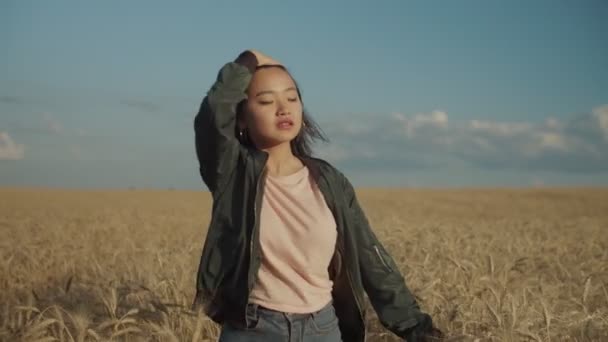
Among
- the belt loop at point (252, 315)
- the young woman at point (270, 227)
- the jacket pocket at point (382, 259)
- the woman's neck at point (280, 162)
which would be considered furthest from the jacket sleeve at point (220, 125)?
the jacket pocket at point (382, 259)

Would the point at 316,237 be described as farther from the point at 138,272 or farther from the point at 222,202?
the point at 138,272

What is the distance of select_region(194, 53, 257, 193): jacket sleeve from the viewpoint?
8.60 feet

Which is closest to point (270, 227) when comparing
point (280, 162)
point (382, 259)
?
point (280, 162)

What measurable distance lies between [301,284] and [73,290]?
298 cm

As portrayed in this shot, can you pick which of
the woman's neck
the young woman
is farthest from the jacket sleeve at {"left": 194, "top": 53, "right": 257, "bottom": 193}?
the woman's neck

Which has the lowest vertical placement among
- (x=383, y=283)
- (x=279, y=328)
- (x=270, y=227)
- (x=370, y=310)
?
(x=370, y=310)

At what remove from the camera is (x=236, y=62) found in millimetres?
2807

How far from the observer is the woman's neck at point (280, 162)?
2.81 m

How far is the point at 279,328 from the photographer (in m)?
2.54

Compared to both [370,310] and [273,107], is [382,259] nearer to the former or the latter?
[273,107]

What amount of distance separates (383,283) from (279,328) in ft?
1.90

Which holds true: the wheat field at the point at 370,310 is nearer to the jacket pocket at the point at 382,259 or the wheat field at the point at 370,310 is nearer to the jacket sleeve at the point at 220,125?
the jacket pocket at the point at 382,259

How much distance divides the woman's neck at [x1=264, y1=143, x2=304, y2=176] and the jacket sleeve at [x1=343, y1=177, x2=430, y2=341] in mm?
259

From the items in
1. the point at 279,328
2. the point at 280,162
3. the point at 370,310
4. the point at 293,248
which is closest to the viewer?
the point at 279,328
